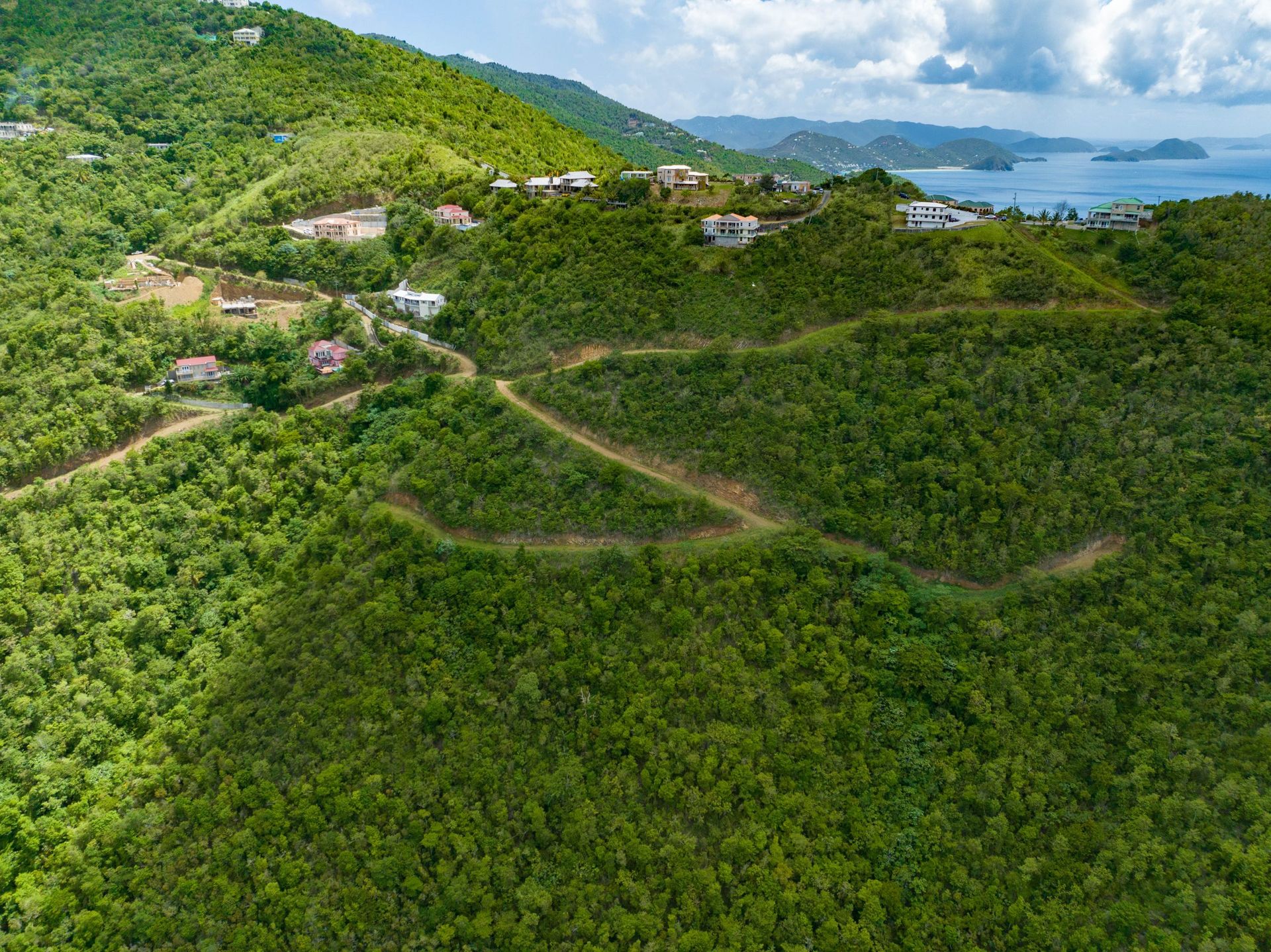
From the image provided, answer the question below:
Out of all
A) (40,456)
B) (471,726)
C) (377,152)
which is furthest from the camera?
(377,152)

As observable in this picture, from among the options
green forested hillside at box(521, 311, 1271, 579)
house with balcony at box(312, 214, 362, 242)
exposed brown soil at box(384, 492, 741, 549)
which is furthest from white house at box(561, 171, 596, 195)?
exposed brown soil at box(384, 492, 741, 549)

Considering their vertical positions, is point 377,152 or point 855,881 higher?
point 377,152

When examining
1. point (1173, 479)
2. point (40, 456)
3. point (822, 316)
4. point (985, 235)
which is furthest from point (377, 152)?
point (1173, 479)

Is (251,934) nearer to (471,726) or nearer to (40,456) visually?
(471,726)

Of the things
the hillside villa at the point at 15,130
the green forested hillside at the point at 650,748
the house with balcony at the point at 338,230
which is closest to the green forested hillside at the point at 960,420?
the green forested hillside at the point at 650,748

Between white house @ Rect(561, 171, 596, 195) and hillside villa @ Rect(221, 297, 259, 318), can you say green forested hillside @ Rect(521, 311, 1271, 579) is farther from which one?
hillside villa @ Rect(221, 297, 259, 318)

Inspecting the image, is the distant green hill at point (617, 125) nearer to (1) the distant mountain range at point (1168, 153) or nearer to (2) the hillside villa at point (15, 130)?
(2) the hillside villa at point (15, 130)

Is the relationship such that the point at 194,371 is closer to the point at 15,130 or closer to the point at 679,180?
the point at 679,180
